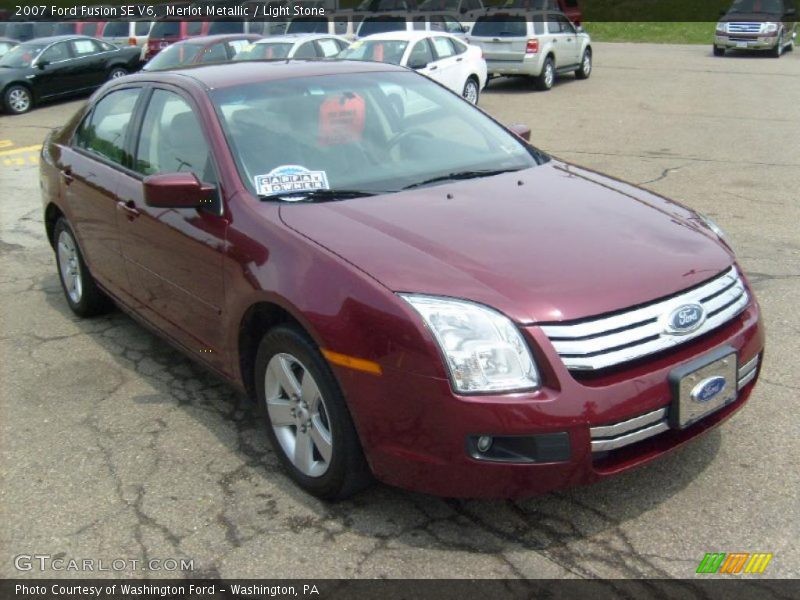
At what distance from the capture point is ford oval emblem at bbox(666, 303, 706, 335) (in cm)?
316

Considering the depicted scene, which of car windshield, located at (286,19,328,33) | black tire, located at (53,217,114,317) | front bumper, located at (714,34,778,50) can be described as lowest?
black tire, located at (53,217,114,317)

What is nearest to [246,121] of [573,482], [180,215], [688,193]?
[180,215]

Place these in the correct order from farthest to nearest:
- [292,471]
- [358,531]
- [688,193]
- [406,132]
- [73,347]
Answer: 1. [688,193]
2. [73,347]
3. [406,132]
4. [292,471]
5. [358,531]

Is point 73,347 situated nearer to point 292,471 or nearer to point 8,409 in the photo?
point 8,409

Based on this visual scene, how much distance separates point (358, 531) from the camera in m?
3.37

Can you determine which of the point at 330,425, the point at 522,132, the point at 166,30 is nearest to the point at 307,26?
the point at 166,30

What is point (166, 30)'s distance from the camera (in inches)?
867

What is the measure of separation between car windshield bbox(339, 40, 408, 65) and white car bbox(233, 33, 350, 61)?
3.55ft

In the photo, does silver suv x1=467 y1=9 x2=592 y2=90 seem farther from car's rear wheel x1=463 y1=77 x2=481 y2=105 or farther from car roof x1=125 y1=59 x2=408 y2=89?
car roof x1=125 y1=59 x2=408 y2=89

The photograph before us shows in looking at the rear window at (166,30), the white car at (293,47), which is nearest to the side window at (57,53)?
the rear window at (166,30)

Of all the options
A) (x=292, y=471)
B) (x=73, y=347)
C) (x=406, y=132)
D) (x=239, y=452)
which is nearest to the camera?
(x=292, y=471)

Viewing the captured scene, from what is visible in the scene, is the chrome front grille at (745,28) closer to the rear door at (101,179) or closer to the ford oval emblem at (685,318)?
the rear door at (101,179)

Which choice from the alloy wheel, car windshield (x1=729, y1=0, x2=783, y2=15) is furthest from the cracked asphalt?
car windshield (x1=729, y1=0, x2=783, y2=15)

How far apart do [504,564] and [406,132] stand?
7.14 ft
